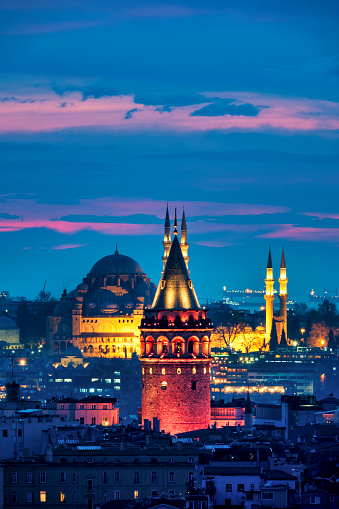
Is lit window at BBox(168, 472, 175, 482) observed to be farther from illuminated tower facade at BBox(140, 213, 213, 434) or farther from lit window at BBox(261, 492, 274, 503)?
illuminated tower facade at BBox(140, 213, 213, 434)

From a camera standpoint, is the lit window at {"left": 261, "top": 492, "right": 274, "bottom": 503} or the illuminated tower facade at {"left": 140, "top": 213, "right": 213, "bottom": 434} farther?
the illuminated tower facade at {"left": 140, "top": 213, "right": 213, "bottom": 434}

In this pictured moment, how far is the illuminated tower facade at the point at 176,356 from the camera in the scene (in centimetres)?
10806

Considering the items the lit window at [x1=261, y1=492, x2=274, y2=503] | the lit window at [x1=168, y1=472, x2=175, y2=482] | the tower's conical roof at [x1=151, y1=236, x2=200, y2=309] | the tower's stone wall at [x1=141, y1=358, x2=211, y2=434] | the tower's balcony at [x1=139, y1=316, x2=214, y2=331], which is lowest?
the lit window at [x1=261, y1=492, x2=274, y2=503]

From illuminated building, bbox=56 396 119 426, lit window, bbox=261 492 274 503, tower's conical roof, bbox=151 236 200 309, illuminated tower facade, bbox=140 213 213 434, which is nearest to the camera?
lit window, bbox=261 492 274 503

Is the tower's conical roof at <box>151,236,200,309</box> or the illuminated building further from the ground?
the tower's conical roof at <box>151,236,200,309</box>

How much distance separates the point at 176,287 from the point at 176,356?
3.24 metres

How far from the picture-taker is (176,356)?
4259 inches

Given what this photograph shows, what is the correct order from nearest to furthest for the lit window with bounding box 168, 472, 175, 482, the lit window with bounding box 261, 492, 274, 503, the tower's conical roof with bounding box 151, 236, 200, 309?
1. the lit window with bounding box 261, 492, 274, 503
2. the lit window with bounding box 168, 472, 175, 482
3. the tower's conical roof with bounding box 151, 236, 200, 309

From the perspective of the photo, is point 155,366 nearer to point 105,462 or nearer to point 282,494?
point 105,462

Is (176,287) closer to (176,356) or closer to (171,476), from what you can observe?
(176,356)

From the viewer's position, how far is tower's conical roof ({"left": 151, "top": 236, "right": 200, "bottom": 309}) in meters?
108

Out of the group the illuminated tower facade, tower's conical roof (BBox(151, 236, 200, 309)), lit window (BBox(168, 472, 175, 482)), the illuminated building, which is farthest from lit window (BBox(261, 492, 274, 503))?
the illuminated building

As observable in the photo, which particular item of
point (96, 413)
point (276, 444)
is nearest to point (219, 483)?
point (276, 444)

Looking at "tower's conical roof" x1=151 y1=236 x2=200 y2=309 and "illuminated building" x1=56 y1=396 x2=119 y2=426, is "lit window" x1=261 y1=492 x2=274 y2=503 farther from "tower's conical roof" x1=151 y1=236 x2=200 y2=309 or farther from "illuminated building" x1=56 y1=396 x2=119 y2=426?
"illuminated building" x1=56 y1=396 x2=119 y2=426
